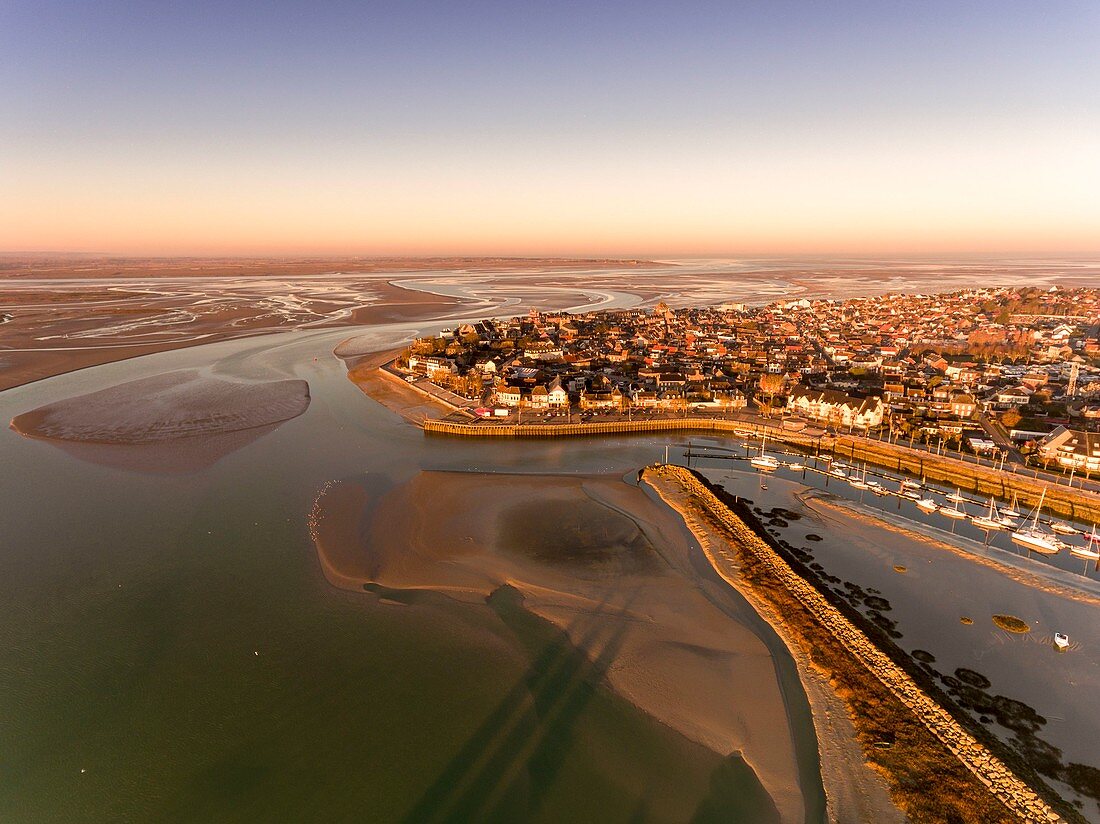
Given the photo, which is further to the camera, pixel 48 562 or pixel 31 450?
pixel 31 450

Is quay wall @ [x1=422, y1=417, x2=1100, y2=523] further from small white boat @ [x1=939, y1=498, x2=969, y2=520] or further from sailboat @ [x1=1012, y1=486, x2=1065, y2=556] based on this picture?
sailboat @ [x1=1012, y1=486, x2=1065, y2=556]

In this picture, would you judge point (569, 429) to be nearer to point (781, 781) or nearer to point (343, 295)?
point (781, 781)

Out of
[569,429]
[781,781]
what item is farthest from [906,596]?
[569,429]

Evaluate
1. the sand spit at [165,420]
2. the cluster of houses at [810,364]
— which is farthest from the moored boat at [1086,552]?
the sand spit at [165,420]

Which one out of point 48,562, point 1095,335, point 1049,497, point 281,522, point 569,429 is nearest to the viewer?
point 48,562

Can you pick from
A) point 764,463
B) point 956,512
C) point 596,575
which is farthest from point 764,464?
point 596,575

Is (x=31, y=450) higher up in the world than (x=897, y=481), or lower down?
higher up

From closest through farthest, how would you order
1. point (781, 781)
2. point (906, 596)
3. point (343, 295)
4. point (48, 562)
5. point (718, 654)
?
1. point (781, 781)
2. point (718, 654)
3. point (906, 596)
4. point (48, 562)
5. point (343, 295)

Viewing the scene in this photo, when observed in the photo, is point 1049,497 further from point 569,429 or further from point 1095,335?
point 1095,335
